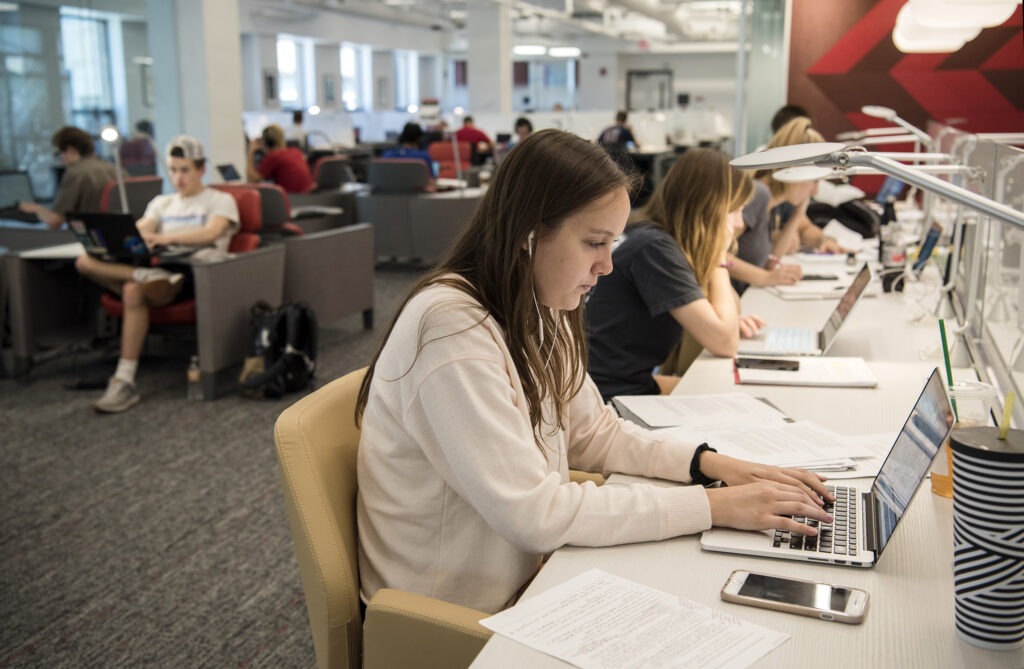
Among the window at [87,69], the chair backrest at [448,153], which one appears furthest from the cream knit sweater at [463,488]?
the chair backrest at [448,153]

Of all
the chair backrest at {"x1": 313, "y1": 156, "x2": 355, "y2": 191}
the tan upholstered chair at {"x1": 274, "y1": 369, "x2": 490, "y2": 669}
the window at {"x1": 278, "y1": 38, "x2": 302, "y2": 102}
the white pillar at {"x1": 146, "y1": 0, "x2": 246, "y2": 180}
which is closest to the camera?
the tan upholstered chair at {"x1": 274, "y1": 369, "x2": 490, "y2": 669}

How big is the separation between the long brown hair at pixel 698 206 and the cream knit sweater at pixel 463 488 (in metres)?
1.24

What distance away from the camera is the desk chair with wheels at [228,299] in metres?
4.23

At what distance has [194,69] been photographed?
7.04 m

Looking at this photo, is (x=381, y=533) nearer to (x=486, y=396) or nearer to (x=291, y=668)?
(x=486, y=396)

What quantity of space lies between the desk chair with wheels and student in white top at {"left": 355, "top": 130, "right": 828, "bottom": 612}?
2950mm

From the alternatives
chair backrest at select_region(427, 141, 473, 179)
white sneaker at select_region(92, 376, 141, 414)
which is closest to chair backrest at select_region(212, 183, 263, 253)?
white sneaker at select_region(92, 376, 141, 414)

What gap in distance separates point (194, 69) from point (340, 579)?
254 inches

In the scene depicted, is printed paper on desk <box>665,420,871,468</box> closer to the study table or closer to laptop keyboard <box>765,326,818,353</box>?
the study table

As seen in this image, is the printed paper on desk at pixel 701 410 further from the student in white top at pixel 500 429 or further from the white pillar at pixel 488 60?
the white pillar at pixel 488 60

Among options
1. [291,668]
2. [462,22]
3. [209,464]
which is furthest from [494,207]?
[462,22]

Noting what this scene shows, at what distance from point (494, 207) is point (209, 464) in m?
2.48

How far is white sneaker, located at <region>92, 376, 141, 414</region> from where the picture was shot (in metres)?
4.14

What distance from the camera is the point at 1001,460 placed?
0.98m
